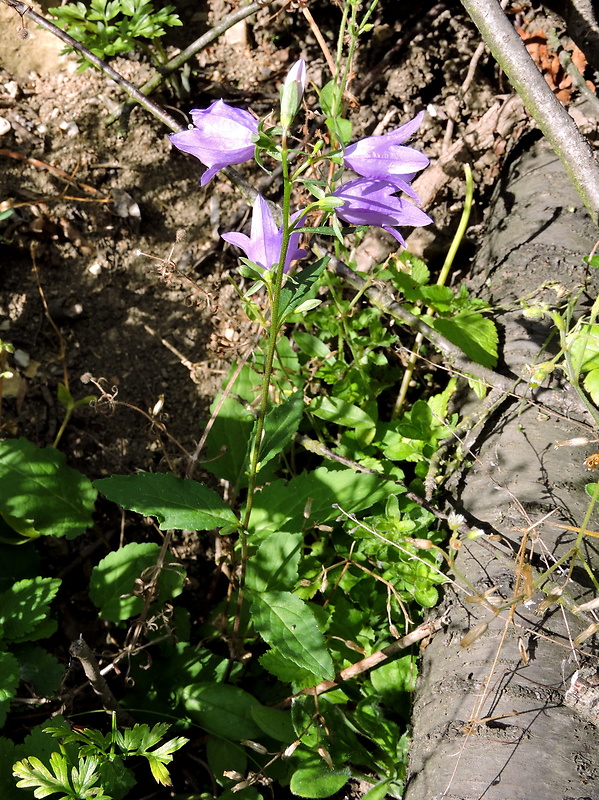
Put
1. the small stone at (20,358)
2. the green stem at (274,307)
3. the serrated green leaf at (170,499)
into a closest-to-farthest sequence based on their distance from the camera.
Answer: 1. the green stem at (274,307)
2. the serrated green leaf at (170,499)
3. the small stone at (20,358)

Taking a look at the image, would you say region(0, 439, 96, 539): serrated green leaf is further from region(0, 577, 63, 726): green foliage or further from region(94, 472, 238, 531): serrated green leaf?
region(94, 472, 238, 531): serrated green leaf

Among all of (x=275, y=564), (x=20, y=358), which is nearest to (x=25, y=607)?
(x=275, y=564)

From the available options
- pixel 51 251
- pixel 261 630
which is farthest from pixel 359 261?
pixel 261 630

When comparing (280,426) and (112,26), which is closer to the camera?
(280,426)

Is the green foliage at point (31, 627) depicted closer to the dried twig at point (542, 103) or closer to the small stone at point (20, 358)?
the small stone at point (20, 358)

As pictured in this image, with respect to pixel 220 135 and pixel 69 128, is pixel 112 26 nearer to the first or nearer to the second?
pixel 69 128

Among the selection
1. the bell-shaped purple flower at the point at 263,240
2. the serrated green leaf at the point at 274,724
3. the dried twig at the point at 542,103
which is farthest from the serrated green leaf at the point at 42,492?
the dried twig at the point at 542,103
